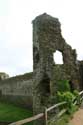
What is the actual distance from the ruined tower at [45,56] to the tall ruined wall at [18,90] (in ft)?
22.6

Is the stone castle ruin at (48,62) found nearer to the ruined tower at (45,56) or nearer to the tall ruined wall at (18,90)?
the ruined tower at (45,56)

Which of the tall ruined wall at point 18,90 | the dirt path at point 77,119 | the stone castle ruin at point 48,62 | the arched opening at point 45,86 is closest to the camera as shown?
the dirt path at point 77,119

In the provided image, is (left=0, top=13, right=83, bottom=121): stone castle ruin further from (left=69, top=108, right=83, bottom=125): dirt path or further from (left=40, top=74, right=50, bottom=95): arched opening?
(left=69, top=108, right=83, bottom=125): dirt path

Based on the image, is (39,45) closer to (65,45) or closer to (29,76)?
(65,45)

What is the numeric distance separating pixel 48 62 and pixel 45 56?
50 cm

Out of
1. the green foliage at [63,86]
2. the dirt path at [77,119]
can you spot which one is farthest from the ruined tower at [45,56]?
the dirt path at [77,119]

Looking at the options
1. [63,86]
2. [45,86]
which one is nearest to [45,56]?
[45,86]

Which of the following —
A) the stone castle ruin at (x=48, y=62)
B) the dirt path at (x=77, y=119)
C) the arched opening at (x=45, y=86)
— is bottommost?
the dirt path at (x=77, y=119)

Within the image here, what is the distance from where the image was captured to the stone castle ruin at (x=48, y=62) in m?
20.5

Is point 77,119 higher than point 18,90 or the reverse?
the reverse

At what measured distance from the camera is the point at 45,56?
20.5m

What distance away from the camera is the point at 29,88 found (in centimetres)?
2845

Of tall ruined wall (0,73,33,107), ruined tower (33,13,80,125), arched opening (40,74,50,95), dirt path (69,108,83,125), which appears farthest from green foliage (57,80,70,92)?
tall ruined wall (0,73,33,107)

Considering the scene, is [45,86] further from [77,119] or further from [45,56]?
[77,119]
